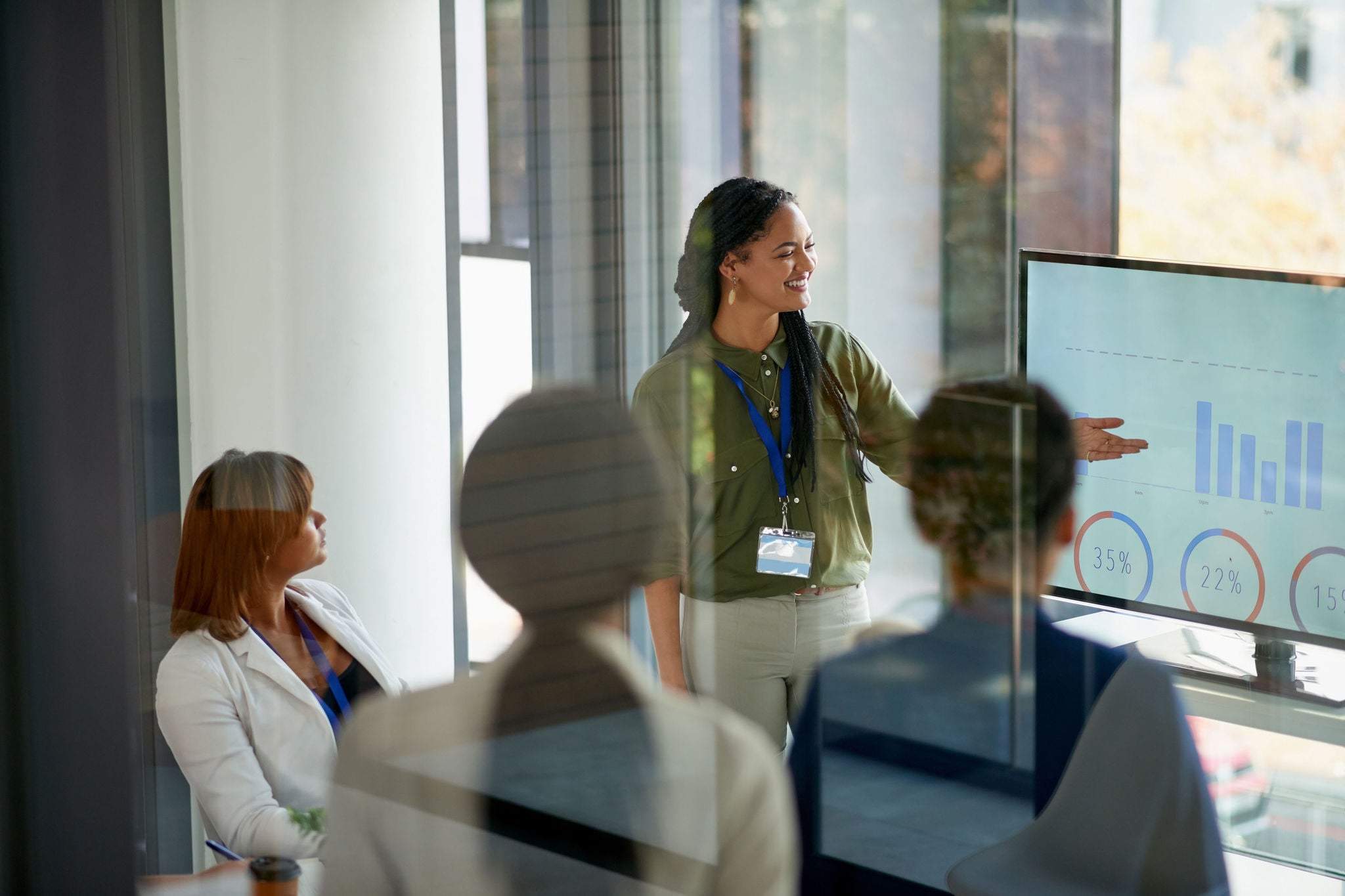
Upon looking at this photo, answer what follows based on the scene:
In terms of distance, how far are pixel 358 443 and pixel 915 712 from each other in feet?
2.22

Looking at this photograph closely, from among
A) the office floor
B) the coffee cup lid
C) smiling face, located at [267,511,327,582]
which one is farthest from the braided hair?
the coffee cup lid

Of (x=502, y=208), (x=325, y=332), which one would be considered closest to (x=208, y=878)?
(x=325, y=332)

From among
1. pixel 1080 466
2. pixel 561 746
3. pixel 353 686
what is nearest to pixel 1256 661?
pixel 1080 466

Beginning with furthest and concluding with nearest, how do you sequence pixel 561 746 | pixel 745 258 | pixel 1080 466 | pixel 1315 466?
pixel 561 746 → pixel 745 258 → pixel 1080 466 → pixel 1315 466

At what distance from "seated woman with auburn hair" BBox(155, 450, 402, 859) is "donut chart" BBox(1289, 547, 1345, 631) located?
93 cm

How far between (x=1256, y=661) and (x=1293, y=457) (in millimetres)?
165

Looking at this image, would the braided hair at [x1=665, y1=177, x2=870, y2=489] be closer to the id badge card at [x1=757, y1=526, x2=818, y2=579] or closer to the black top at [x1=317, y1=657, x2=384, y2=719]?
the id badge card at [x1=757, y1=526, x2=818, y2=579]

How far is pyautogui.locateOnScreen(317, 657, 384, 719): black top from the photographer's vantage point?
1483mm

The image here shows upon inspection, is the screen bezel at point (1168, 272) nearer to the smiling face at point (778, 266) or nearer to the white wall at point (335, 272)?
the smiling face at point (778, 266)

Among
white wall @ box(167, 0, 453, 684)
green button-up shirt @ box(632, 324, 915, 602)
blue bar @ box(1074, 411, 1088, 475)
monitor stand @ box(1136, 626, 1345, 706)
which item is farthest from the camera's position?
white wall @ box(167, 0, 453, 684)

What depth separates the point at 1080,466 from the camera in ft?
3.73

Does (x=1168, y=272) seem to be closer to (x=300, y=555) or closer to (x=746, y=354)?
(x=746, y=354)

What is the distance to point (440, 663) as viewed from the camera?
57.6 inches

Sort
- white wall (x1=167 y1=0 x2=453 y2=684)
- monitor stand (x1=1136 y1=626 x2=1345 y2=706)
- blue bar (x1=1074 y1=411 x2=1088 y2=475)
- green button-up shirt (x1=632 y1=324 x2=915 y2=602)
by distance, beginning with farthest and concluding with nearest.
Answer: white wall (x1=167 y1=0 x2=453 y2=684), green button-up shirt (x1=632 y1=324 x2=915 y2=602), blue bar (x1=1074 y1=411 x2=1088 y2=475), monitor stand (x1=1136 y1=626 x2=1345 y2=706)
